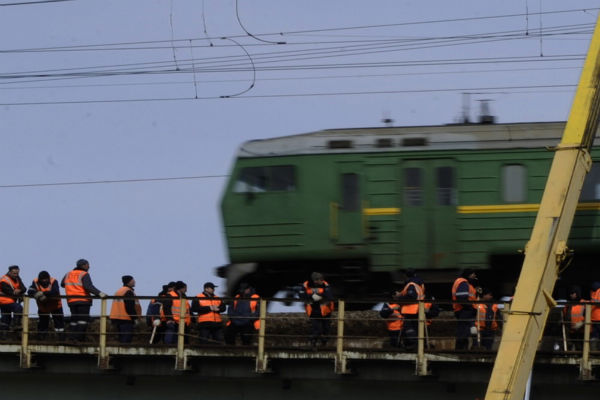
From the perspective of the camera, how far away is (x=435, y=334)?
27.1 metres

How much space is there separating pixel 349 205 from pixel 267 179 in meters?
1.86

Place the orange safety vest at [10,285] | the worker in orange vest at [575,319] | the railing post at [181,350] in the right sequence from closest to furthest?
the worker in orange vest at [575,319]
the railing post at [181,350]
the orange safety vest at [10,285]

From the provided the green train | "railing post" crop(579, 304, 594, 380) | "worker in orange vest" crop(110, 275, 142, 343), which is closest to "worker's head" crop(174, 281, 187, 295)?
"worker in orange vest" crop(110, 275, 142, 343)

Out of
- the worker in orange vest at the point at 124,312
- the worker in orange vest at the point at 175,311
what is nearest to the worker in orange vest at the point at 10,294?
the worker in orange vest at the point at 124,312

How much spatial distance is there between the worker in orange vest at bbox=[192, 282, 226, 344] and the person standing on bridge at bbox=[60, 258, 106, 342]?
195 centimetres

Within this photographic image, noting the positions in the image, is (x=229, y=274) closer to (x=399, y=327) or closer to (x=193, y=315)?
(x=193, y=315)

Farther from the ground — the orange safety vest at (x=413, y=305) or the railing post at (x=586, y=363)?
the orange safety vest at (x=413, y=305)

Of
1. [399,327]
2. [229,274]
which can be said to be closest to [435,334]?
[399,327]

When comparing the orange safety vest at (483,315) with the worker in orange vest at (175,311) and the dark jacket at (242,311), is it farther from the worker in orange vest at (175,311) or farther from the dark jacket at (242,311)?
the worker in orange vest at (175,311)

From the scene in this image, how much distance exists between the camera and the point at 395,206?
28.5 m

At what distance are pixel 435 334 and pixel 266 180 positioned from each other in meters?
5.03

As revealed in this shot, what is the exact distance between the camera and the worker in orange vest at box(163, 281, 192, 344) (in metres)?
25.5

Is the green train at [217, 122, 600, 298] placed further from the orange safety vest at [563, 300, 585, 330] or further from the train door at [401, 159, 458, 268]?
the orange safety vest at [563, 300, 585, 330]

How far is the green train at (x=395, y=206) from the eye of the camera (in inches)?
1109
